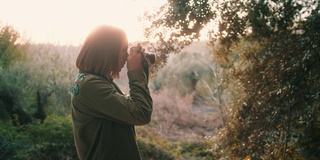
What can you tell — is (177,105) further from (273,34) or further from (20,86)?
(273,34)

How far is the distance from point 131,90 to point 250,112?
2871 mm

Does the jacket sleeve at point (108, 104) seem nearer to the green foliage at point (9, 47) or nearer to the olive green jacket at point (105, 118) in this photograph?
the olive green jacket at point (105, 118)

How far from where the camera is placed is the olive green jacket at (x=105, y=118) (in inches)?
63.1

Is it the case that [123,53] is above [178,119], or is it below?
above

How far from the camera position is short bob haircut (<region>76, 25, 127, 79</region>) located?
168 centimetres

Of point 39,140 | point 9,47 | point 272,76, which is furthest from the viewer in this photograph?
point 9,47

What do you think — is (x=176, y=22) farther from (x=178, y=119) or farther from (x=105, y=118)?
(x=178, y=119)

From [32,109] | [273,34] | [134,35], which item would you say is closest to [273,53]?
[273,34]

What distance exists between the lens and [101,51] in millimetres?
1683

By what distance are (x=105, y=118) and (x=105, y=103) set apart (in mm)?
76

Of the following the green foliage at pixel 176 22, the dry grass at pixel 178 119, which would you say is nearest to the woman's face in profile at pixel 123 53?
the green foliage at pixel 176 22

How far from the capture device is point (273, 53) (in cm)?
472

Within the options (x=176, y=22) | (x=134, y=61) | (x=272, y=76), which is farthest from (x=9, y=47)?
(x=134, y=61)

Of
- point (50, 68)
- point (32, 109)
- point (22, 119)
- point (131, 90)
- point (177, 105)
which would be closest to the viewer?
point (131, 90)
